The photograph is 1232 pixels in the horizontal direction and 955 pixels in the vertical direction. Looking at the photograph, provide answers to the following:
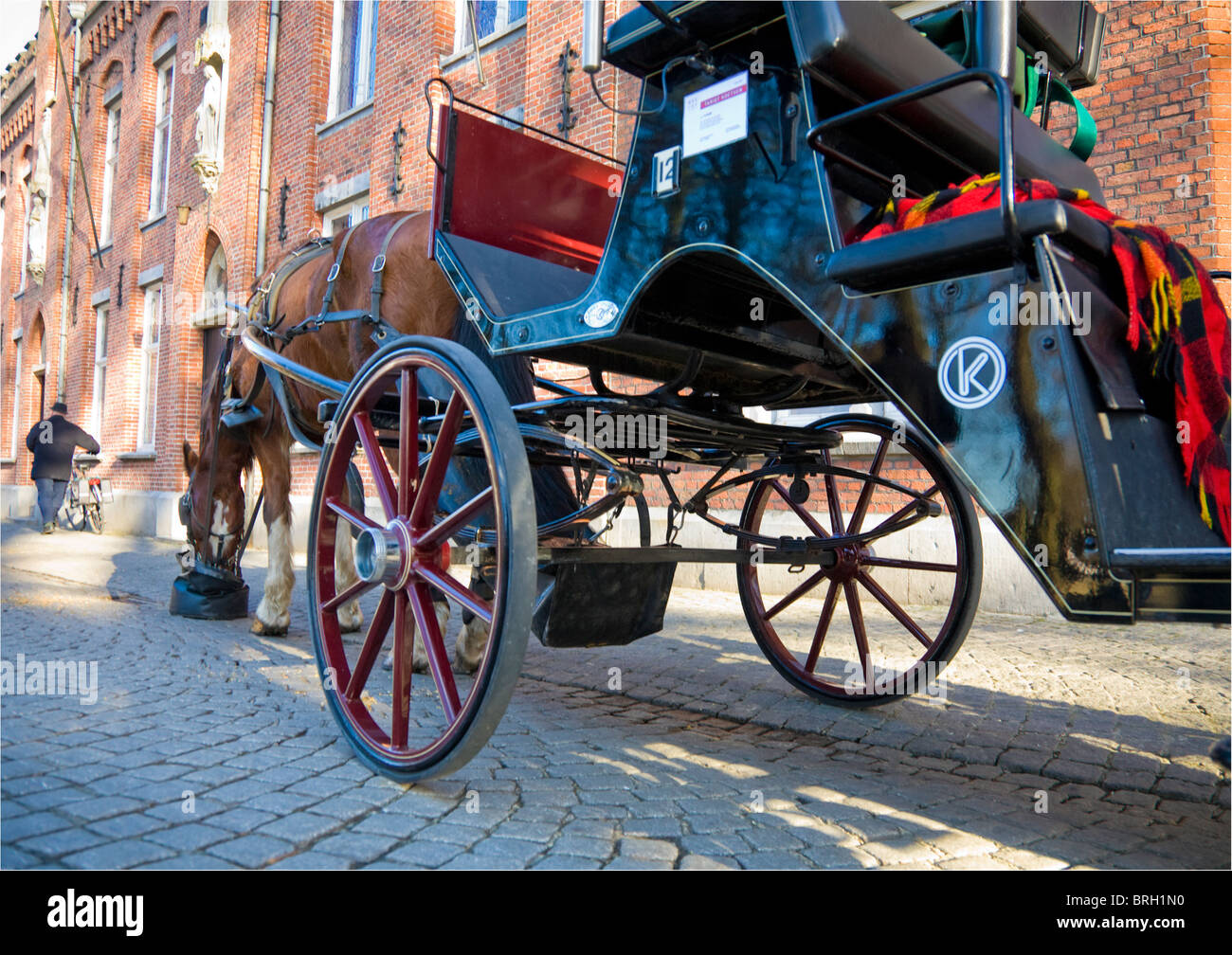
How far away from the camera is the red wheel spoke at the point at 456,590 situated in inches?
84.2

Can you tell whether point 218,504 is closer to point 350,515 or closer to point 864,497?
point 350,515

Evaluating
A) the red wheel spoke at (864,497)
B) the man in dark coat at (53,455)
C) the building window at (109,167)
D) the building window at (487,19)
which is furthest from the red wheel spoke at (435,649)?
the building window at (109,167)

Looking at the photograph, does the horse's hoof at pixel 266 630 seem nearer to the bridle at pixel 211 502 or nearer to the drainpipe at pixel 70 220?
the bridle at pixel 211 502

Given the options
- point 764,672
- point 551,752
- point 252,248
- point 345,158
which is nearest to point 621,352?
point 551,752

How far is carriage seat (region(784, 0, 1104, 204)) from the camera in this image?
1881 mm

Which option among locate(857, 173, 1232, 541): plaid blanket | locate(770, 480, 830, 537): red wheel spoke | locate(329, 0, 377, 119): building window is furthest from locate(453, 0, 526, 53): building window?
locate(857, 173, 1232, 541): plaid blanket

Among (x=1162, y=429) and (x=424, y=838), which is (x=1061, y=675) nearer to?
(x=1162, y=429)

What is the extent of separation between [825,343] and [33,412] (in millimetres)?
24239

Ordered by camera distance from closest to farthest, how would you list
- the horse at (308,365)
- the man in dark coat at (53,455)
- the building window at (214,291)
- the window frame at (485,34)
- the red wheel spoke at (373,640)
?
1. the red wheel spoke at (373,640)
2. the horse at (308,365)
3. the window frame at (485,34)
4. the man in dark coat at (53,455)
5. the building window at (214,291)

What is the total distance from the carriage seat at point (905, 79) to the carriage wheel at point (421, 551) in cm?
109

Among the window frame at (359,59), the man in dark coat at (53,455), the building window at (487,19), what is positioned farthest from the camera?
the man in dark coat at (53,455)

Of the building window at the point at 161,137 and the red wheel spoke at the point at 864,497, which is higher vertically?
the building window at the point at 161,137

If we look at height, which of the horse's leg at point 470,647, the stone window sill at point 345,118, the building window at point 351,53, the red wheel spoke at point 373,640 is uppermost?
the building window at point 351,53

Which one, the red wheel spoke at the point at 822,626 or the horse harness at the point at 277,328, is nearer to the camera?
the red wheel spoke at the point at 822,626
